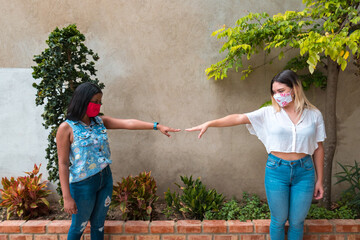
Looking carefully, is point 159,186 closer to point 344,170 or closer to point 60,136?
point 60,136

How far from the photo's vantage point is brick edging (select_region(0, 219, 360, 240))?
3.13 metres

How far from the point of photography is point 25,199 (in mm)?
3381

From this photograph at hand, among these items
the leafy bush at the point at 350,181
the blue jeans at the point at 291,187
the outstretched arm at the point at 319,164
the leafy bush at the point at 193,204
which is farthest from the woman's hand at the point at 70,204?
the leafy bush at the point at 350,181

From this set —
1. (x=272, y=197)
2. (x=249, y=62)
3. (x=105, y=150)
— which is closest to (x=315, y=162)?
(x=272, y=197)

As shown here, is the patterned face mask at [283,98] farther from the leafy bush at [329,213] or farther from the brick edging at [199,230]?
the leafy bush at [329,213]

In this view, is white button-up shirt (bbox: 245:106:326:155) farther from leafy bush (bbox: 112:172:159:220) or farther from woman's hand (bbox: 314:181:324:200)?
leafy bush (bbox: 112:172:159:220)

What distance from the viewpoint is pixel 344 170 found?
148 inches

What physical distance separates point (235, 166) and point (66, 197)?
2.39 meters

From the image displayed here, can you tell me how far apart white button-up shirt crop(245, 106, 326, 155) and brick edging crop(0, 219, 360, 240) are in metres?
1.10

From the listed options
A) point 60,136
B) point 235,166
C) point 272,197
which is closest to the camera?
point 60,136

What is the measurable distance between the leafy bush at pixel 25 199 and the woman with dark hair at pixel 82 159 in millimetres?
1151

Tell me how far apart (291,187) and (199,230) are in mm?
1155

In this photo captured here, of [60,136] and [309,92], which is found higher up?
[309,92]

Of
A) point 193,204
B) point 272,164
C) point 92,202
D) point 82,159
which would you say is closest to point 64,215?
point 92,202
